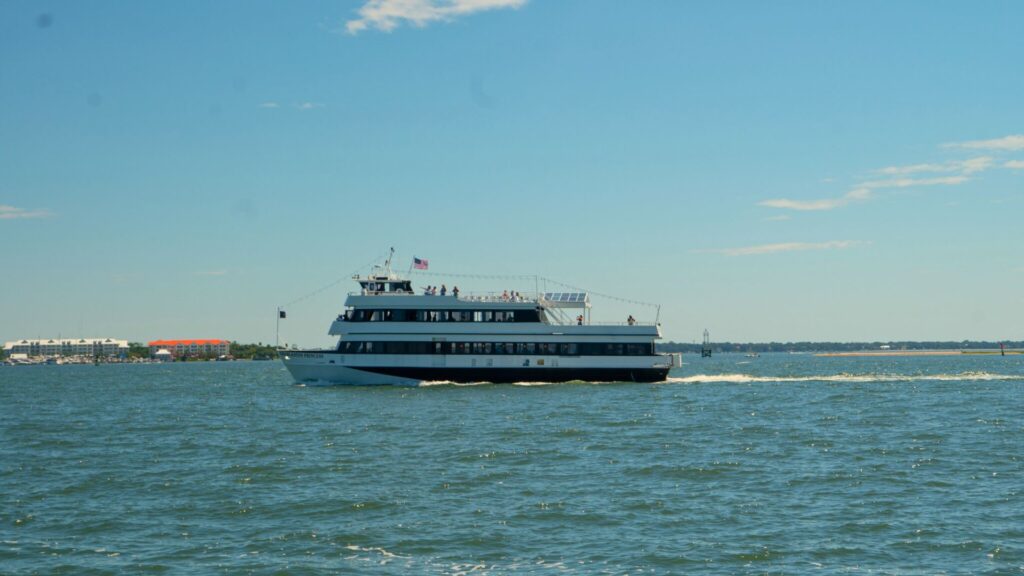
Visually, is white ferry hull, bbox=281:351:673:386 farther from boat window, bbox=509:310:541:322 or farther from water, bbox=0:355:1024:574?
water, bbox=0:355:1024:574

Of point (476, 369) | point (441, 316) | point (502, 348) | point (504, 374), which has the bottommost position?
point (504, 374)

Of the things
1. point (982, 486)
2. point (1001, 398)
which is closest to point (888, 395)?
point (1001, 398)

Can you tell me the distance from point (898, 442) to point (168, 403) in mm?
39303

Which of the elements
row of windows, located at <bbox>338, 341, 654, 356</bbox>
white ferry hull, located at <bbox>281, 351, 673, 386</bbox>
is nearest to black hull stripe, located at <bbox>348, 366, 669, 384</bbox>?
white ferry hull, located at <bbox>281, 351, 673, 386</bbox>

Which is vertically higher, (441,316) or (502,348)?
(441,316)

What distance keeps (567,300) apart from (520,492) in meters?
37.6

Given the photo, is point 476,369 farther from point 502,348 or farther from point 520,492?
point 520,492

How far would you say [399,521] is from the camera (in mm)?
18781

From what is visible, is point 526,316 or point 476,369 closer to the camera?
point 476,369

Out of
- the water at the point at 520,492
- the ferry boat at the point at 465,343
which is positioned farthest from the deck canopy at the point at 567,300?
the water at the point at 520,492

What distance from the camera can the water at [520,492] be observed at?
16016 mm

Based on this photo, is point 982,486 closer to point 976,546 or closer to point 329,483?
point 976,546

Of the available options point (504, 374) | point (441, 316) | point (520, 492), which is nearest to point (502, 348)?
point (504, 374)

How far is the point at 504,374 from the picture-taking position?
5716 centimetres
